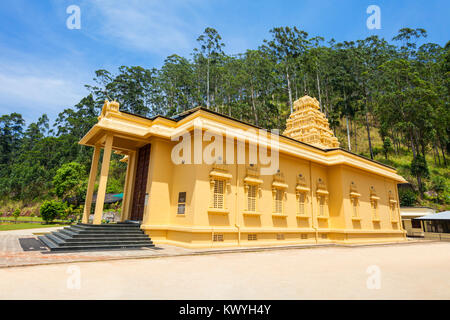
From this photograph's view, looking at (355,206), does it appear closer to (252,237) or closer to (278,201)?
(278,201)

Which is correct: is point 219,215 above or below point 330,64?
below

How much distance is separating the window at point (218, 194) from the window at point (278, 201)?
3.64 metres

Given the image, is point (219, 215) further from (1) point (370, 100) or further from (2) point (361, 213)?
(1) point (370, 100)

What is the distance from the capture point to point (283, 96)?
43.8m

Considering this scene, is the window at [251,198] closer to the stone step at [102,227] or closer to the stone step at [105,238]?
the stone step at [105,238]

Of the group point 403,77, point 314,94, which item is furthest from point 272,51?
point 403,77

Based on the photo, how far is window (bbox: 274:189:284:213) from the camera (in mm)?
13742

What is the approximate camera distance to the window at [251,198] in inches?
494

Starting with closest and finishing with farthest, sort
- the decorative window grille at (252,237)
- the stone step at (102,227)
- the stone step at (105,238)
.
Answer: the stone step at (105,238)
the stone step at (102,227)
the decorative window grille at (252,237)

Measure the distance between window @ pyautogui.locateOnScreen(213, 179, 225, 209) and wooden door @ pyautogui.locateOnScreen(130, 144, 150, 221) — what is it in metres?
3.90

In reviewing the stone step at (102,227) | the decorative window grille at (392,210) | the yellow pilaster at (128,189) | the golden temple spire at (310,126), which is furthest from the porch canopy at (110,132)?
the decorative window grille at (392,210)

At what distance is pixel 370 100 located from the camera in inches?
2149

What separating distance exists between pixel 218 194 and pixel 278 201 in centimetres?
412

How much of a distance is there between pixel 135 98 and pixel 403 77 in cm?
4556
